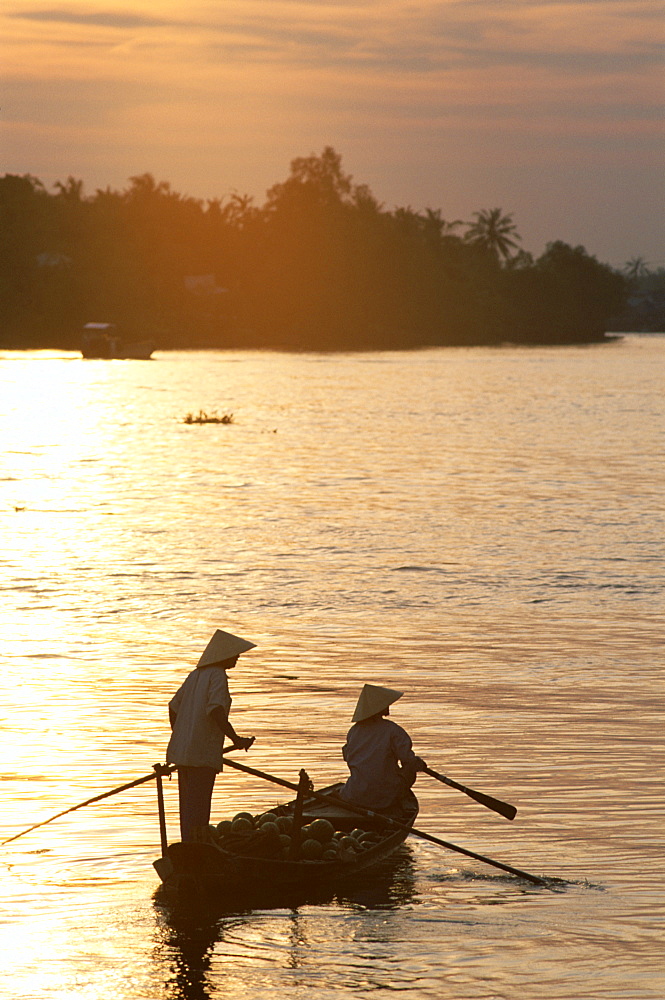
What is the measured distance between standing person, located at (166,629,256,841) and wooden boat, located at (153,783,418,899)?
191 millimetres

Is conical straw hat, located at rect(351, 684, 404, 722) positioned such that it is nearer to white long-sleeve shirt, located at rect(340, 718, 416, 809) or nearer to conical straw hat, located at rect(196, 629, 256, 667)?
white long-sleeve shirt, located at rect(340, 718, 416, 809)

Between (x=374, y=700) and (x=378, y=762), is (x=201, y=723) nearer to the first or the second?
(x=374, y=700)

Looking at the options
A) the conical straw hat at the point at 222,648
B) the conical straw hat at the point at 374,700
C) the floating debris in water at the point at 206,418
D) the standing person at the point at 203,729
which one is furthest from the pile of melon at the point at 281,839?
the floating debris in water at the point at 206,418

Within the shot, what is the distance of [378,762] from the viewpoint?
1215 centimetres

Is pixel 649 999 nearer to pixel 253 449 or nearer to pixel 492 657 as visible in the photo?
pixel 492 657

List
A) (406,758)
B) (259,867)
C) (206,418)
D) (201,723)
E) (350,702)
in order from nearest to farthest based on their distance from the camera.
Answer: (201,723) < (259,867) < (406,758) < (350,702) < (206,418)

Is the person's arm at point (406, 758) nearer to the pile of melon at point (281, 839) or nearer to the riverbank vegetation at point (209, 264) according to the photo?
the pile of melon at point (281, 839)

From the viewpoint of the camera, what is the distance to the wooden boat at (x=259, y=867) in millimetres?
10977

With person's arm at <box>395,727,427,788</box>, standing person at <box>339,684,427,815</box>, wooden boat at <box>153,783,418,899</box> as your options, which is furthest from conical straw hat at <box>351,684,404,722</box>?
wooden boat at <box>153,783,418,899</box>

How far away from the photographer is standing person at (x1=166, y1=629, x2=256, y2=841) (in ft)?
35.6

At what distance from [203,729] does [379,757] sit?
1891 mm

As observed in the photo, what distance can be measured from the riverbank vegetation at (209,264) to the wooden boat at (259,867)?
13530 centimetres

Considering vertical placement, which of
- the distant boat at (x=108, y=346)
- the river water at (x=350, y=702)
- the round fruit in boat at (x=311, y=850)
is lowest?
the river water at (x=350, y=702)

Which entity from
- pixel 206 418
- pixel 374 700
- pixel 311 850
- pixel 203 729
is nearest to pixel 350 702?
pixel 374 700
